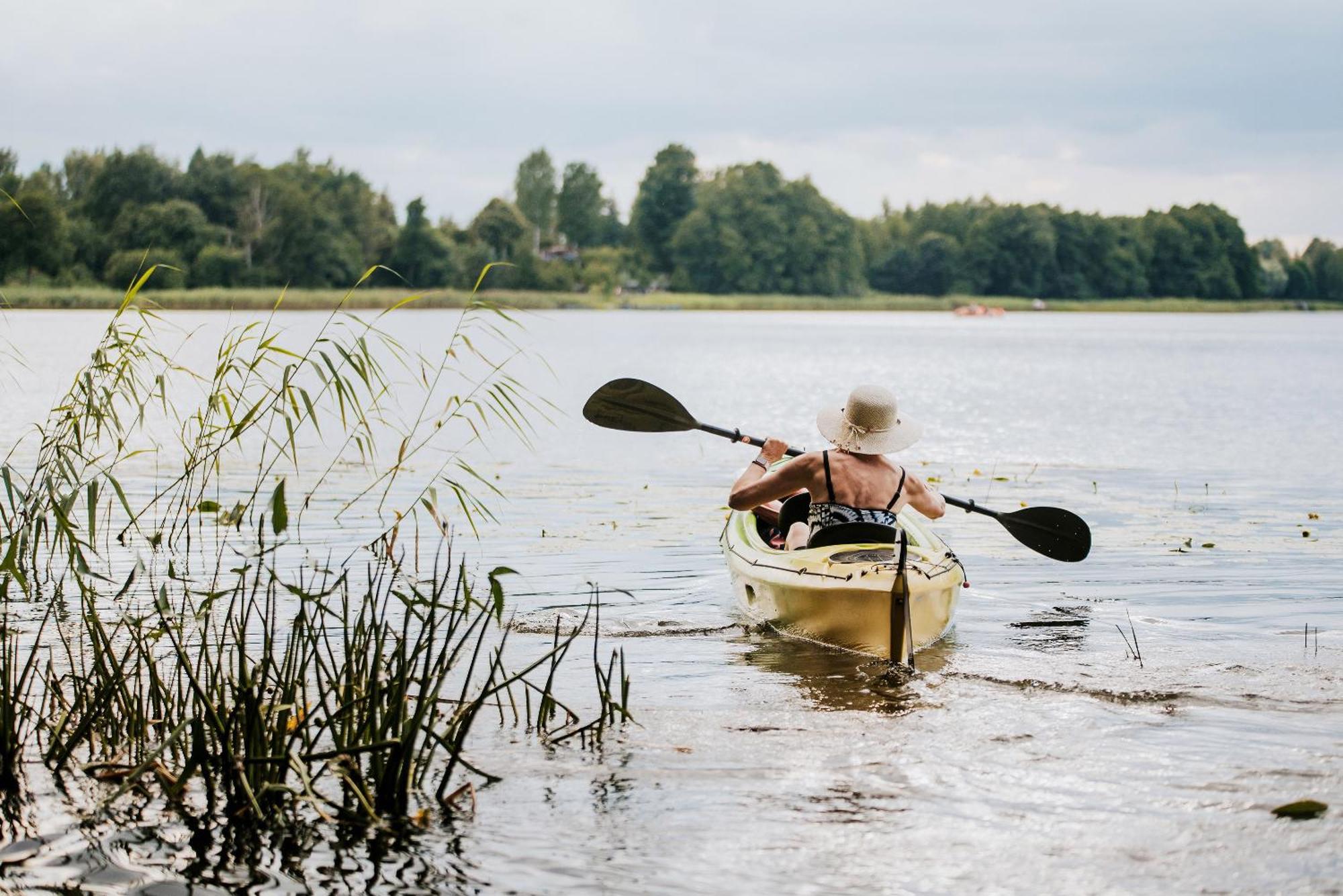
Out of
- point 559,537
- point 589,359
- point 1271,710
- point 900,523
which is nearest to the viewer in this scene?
point 1271,710

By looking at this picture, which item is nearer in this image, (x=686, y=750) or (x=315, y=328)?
(x=686, y=750)

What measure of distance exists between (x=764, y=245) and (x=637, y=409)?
120 m

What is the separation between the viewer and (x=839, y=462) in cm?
744

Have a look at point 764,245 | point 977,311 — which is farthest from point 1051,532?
point 764,245

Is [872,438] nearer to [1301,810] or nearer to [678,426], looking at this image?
[678,426]

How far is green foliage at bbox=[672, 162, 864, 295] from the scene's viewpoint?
418 feet

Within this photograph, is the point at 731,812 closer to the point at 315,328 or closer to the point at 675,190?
the point at 315,328

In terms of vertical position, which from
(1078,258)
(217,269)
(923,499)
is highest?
(1078,258)

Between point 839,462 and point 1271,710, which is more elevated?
point 839,462

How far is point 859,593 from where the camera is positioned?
6.98 metres

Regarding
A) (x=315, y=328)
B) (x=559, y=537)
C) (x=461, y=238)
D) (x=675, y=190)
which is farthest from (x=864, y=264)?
(x=559, y=537)

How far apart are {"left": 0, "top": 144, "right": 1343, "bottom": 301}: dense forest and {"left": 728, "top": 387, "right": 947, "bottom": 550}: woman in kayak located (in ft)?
231

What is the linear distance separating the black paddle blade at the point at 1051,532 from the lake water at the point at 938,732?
392mm

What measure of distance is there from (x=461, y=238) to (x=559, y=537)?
113081 mm
